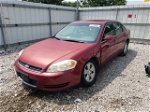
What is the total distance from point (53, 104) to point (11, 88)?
1194 mm

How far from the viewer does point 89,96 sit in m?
2.90

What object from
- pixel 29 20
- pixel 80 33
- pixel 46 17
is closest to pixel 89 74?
pixel 80 33

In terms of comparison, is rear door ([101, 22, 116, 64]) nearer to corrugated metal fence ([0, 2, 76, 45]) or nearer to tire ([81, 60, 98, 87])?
tire ([81, 60, 98, 87])

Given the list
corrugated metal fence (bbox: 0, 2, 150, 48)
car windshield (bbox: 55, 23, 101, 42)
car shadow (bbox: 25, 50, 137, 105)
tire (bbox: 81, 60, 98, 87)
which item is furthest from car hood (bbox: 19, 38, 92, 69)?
corrugated metal fence (bbox: 0, 2, 150, 48)

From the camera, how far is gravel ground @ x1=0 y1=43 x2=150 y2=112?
257 cm

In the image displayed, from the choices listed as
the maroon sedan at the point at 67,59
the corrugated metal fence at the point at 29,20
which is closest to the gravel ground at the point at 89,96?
the maroon sedan at the point at 67,59

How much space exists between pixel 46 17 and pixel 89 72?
Answer: 20.6 ft

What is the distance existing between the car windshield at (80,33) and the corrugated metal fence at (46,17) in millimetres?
3720

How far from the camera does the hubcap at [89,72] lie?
307cm

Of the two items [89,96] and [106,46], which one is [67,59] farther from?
[106,46]

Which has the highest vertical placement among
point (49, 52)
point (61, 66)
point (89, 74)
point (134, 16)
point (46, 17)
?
point (134, 16)

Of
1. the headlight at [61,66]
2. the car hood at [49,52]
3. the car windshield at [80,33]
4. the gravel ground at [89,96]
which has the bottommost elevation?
the gravel ground at [89,96]

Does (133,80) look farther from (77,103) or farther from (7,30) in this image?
(7,30)

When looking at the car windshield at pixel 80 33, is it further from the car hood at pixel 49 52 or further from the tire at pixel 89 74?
the tire at pixel 89 74
